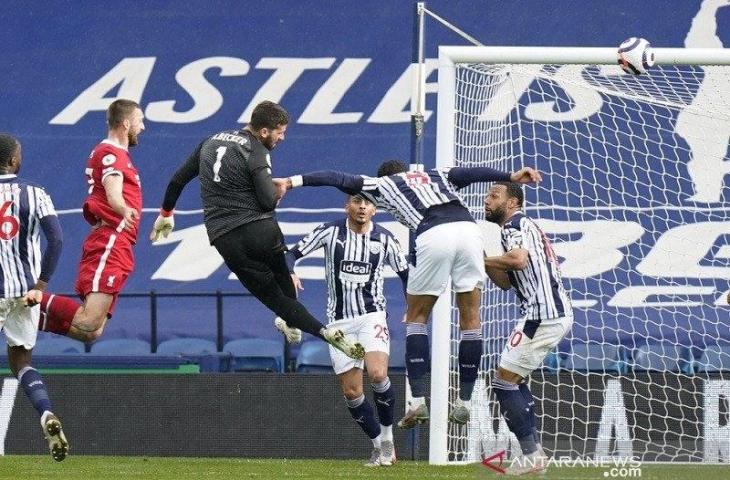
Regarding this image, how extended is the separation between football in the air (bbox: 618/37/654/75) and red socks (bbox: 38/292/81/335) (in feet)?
13.3

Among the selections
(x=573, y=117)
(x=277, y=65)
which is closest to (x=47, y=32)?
(x=277, y=65)

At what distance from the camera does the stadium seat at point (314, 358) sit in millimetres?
12750

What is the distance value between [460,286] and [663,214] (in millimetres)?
5024

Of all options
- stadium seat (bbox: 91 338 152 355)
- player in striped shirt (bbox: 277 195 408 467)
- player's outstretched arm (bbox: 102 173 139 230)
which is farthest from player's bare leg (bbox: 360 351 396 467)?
stadium seat (bbox: 91 338 152 355)

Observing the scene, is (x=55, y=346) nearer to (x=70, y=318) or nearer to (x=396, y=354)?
(x=396, y=354)

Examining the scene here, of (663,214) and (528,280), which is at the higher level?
(663,214)

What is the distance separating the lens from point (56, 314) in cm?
868

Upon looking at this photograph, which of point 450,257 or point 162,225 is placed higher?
point 162,225

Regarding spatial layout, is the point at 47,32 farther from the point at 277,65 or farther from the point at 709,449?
the point at 709,449

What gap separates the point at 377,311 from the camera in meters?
10.2

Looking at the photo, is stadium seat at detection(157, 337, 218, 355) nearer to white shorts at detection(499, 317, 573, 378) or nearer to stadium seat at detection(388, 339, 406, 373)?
stadium seat at detection(388, 339, 406, 373)

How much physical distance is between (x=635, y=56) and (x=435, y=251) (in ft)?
7.04

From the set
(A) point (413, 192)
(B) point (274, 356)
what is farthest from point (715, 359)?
(A) point (413, 192)

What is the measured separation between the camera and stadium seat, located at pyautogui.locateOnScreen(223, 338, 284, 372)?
1293 centimetres
